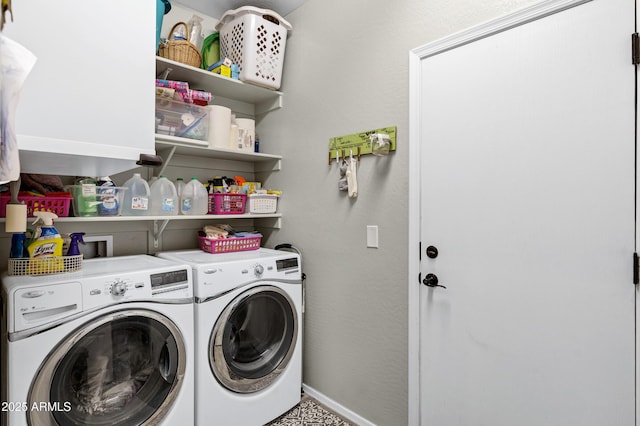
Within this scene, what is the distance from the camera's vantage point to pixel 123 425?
153 cm

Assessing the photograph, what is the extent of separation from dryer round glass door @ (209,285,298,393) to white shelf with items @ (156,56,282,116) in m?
1.34

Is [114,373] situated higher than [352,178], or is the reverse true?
[352,178]

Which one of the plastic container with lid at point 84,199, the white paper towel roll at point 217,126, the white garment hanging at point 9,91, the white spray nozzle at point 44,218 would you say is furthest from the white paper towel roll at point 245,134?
the white garment hanging at point 9,91

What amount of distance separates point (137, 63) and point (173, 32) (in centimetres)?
126

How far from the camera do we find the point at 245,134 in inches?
95.2

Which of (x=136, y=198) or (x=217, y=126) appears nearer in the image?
(x=136, y=198)

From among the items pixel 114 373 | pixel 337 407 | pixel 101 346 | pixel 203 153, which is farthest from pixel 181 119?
pixel 337 407

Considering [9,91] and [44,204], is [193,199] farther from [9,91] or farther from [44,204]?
[9,91]

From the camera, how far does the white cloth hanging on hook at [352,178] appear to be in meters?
1.98

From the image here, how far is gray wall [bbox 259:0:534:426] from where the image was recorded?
5.86 ft

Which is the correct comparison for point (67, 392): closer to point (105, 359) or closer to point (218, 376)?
point (105, 359)

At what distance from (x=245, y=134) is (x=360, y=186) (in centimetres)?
96

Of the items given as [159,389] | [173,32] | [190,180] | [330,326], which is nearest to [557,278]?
[330,326]

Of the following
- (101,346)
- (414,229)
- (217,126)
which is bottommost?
(101,346)
